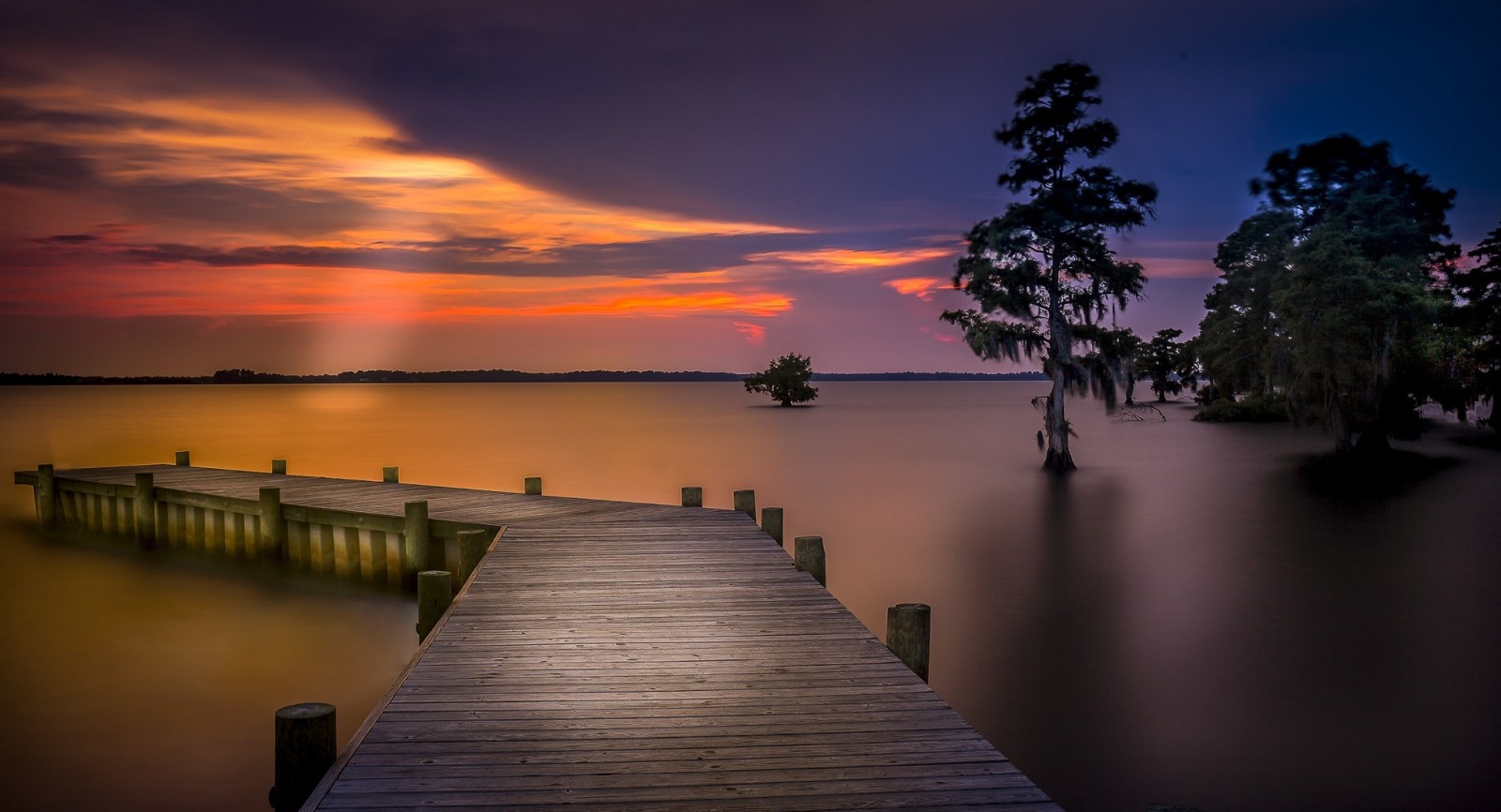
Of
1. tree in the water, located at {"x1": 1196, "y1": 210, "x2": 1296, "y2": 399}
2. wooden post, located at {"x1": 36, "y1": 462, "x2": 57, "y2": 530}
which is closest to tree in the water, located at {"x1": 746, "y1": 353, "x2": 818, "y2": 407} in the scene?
tree in the water, located at {"x1": 1196, "y1": 210, "x2": 1296, "y2": 399}

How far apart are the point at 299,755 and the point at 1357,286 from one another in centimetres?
3407

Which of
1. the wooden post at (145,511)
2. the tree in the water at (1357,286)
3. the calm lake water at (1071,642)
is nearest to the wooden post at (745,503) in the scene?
the calm lake water at (1071,642)

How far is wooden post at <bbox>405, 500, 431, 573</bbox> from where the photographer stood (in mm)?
13797

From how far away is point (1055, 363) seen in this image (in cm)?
3222

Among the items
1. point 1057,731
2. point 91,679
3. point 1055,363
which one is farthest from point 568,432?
point 1057,731

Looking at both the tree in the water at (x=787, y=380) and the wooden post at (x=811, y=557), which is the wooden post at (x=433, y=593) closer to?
the wooden post at (x=811, y=557)

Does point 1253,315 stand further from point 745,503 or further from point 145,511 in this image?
point 145,511

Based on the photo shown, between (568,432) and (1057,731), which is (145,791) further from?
(568,432)

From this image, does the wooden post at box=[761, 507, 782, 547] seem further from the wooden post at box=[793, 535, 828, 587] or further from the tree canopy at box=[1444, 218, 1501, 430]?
the tree canopy at box=[1444, 218, 1501, 430]

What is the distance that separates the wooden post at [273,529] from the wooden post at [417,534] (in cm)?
367

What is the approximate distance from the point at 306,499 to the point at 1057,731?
12.8 metres

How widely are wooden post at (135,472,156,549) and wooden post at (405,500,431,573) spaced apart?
8.16 metres

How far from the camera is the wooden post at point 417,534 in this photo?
13.8m

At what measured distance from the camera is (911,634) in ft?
23.7
